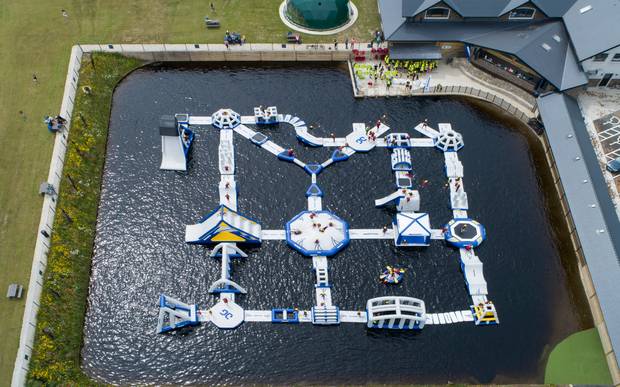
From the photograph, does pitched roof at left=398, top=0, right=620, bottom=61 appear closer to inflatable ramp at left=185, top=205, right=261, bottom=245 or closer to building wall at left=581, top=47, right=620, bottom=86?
building wall at left=581, top=47, right=620, bottom=86

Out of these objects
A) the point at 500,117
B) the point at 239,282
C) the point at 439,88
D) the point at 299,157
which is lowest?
the point at 239,282

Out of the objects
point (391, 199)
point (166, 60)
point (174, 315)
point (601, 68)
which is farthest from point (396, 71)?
point (174, 315)

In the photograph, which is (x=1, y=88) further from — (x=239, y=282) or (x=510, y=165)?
(x=510, y=165)

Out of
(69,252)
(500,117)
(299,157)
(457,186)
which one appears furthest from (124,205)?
(500,117)

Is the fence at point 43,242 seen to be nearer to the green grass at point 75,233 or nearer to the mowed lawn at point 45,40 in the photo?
the green grass at point 75,233

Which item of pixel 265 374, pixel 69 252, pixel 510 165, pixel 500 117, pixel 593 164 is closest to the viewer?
pixel 265 374

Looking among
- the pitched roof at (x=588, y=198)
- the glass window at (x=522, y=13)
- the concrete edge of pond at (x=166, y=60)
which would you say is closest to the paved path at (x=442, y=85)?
the concrete edge of pond at (x=166, y=60)
